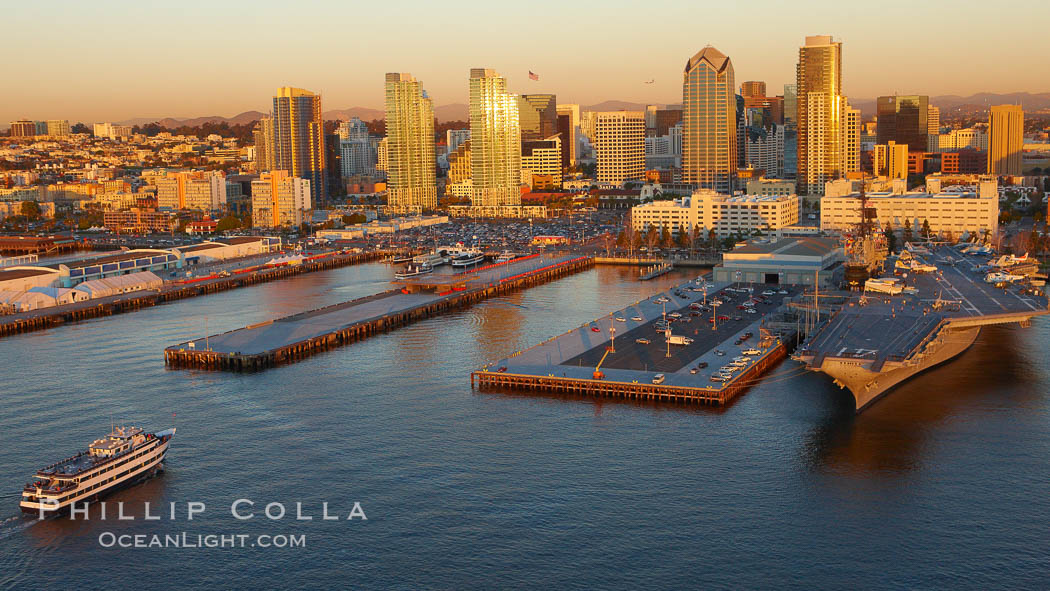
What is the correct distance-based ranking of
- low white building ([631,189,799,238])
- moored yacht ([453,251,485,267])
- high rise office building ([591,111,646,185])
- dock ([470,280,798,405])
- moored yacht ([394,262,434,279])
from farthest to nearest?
high rise office building ([591,111,646,185]), low white building ([631,189,799,238]), moored yacht ([453,251,485,267]), moored yacht ([394,262,434,279]), dock ([470,280,798,405])

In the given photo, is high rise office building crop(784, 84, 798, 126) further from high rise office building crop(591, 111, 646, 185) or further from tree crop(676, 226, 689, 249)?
tree crop(676, 226, 689, 249)

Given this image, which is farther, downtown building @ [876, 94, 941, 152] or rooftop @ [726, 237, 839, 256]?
downtown building @ [876, 94, 941, 152]

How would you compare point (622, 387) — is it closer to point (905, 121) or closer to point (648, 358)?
point (648, 358)

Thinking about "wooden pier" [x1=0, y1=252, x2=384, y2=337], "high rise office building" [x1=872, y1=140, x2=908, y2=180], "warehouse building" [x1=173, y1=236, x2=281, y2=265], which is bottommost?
"wooden pier" [x1=0, y1=252, x2=384, y2=337]

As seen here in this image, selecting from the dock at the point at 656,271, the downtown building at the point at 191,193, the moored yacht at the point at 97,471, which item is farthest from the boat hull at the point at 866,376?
the downtown building at the point at 191,193

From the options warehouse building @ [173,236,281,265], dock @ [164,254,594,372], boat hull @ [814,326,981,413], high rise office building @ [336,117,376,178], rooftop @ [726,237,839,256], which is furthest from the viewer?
high rise office building @ [336,117,376,178]

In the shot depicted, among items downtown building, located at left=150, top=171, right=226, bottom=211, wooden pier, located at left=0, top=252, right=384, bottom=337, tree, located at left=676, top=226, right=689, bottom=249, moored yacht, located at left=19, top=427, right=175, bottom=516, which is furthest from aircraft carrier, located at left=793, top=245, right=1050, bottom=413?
downtown building, located at left=150, top=171, right=226, bottom=211

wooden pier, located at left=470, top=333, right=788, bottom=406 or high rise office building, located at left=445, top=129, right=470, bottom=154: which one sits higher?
high rise office building, located at left=445, top=129, right=470, bottom=154
